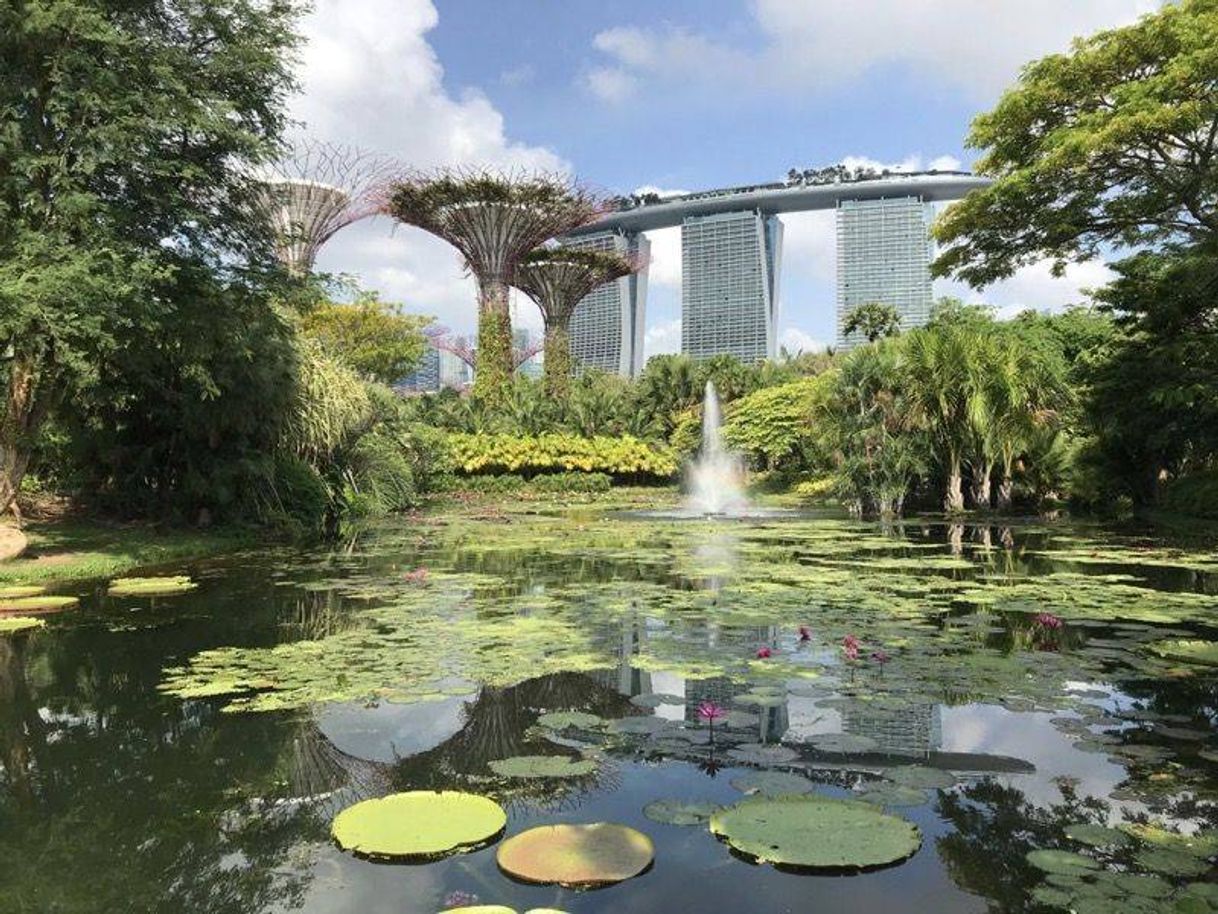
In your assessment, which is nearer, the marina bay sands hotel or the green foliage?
the green foliage

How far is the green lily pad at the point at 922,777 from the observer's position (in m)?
3.14

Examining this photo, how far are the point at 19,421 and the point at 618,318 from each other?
98295mm

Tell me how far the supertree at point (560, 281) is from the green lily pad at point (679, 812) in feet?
100

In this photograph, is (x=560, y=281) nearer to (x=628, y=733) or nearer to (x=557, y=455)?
(x=557, y=455)

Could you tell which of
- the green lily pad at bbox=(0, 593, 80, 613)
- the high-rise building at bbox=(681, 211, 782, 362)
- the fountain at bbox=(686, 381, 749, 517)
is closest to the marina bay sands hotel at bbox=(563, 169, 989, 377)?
the high-rise building at bbox=(681, 211, 782, 362)

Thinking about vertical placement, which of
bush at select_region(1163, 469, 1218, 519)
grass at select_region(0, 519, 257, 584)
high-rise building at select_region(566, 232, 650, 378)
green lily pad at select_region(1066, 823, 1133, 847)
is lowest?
green lily pad at select_region(1066, 823, 1133, 847)

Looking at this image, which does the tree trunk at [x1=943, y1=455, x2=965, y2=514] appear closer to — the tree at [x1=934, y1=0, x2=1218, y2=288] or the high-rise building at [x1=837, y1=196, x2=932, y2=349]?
the tree at [x1=934, y1=0, x2=1218, y2=288]

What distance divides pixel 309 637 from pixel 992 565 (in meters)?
6.72

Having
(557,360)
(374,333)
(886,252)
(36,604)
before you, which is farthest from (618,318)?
(36,604)

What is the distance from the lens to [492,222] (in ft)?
96.4

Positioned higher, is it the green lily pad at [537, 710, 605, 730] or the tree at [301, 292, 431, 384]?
the tree at [301, 292, 431, 384]

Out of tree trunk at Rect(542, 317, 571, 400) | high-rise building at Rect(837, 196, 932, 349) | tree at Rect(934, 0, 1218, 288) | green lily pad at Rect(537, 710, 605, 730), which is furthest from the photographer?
high-rise building at Rect(837, 196, 932, 349)

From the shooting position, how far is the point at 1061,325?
30.5 metres

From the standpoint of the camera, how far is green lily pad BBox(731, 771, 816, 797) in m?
3.04
